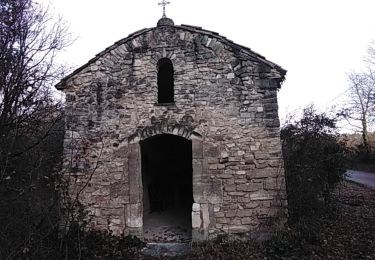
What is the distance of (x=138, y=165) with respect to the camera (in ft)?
23.8

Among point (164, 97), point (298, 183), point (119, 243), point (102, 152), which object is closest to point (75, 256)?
point (119, 243)

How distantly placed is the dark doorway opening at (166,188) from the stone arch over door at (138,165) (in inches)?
22.5

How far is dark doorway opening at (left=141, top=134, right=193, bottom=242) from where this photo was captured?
8023mm

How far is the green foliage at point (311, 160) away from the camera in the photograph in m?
8.75

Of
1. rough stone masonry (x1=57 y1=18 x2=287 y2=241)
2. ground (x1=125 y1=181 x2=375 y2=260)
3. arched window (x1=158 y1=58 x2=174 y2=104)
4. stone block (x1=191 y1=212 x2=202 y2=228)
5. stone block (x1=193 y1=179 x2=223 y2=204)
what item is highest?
arched window (x1=158 y1=58 x2=174 y2=104)

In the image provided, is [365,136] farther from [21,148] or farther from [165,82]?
[21,148]

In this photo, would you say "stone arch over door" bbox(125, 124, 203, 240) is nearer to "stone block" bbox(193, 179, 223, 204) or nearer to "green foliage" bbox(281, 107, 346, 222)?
"stone block" bbox(193, 179, 223, 204)

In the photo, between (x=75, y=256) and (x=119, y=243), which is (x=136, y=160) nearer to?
(x=119, y=243)

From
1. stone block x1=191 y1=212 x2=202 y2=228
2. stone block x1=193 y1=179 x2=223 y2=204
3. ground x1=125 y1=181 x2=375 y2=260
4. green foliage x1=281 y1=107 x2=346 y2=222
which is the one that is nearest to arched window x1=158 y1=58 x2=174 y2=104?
stone block x1=193 y1=179 x2=223 y2=204

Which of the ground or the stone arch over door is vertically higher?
the stone arch over door

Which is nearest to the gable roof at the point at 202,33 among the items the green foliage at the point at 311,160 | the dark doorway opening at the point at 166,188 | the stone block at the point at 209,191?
the dark doorway opening at the point at 166,188

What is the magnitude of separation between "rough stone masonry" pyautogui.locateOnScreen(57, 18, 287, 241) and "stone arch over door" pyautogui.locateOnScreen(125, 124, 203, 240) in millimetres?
22

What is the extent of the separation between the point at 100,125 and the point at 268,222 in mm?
4291

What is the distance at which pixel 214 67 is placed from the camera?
287 inches
